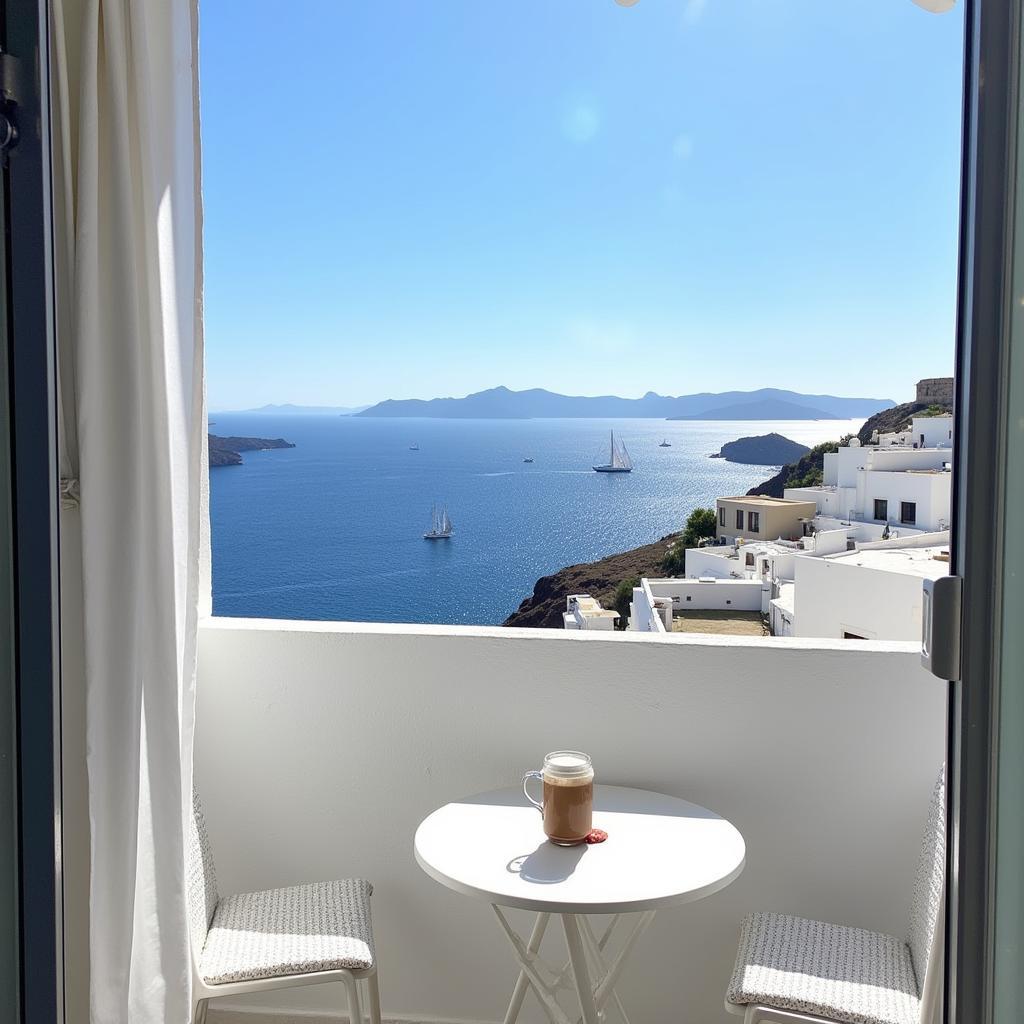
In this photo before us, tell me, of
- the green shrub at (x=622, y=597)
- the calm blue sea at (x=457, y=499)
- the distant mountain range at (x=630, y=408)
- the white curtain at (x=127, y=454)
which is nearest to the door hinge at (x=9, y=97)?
the white curtain at (x=127, y=454)

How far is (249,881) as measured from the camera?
2.06m

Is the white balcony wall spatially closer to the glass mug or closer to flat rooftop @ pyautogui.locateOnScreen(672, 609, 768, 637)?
the glass mug

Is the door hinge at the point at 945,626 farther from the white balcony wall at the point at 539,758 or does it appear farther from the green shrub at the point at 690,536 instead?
the green shrub at the point at 690,536

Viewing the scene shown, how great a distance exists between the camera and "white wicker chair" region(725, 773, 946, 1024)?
1.43m

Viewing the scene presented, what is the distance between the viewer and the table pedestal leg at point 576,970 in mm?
1468

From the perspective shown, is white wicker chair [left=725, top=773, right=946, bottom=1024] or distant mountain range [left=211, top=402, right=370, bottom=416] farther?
distant mountain range [left=211, top=402, right=370, bottom=416]

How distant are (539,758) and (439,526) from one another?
371cm

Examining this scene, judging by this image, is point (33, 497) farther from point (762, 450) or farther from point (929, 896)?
point (762, 450)

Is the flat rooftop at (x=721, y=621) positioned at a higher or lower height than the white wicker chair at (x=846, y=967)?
higher

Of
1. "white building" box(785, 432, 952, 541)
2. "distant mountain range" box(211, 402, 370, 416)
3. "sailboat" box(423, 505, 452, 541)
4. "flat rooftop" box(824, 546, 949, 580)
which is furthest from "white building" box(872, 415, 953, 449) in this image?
"distant mountain range" box(211, 402, 370, 416)

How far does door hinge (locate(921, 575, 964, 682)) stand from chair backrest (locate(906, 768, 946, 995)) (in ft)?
2.26

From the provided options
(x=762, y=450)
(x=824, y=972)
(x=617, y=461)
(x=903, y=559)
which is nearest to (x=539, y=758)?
(x=824, y=972)

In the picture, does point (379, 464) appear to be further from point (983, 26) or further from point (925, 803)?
point (983, 26)

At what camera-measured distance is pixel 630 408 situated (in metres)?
5.70
